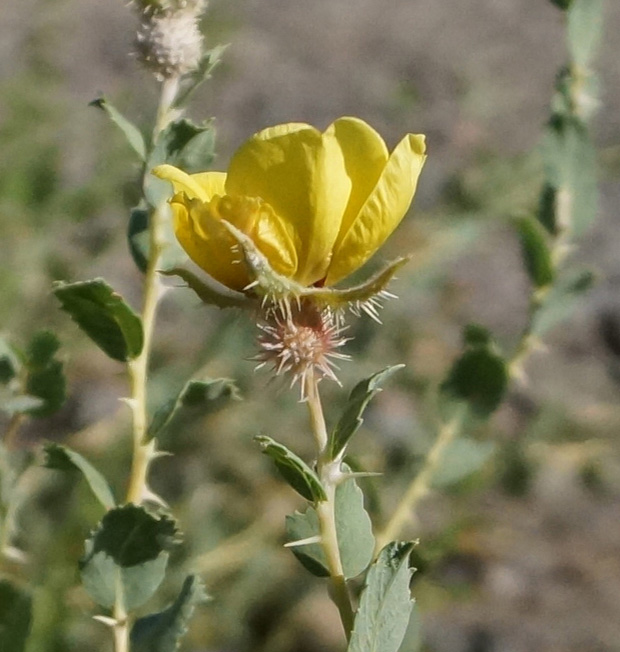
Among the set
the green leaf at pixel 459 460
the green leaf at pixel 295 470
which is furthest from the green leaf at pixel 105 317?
the green leaf at pixel 459 460

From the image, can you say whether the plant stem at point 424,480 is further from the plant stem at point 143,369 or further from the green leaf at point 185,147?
the green leaf at point 185,147

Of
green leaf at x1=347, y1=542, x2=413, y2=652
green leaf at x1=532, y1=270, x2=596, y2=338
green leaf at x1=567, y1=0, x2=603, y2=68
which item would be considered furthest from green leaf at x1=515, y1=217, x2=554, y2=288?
green leaf at x1=347, y1=542, x2=413, y2=652

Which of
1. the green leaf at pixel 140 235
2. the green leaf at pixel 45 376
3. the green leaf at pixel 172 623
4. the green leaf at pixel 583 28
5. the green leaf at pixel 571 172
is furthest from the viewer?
the green leaf at pixel 571 172

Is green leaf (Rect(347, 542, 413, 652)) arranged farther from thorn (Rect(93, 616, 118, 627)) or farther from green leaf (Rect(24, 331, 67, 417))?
green leaf (Rect(24, 331, 67, 417))

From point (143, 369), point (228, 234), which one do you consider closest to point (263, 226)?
point (228, 234)

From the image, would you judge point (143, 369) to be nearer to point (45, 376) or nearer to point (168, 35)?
point (45, 376)

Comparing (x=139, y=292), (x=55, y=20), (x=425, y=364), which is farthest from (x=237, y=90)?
(x=425, y=364)

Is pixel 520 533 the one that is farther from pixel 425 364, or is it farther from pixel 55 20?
pixel 55 20
